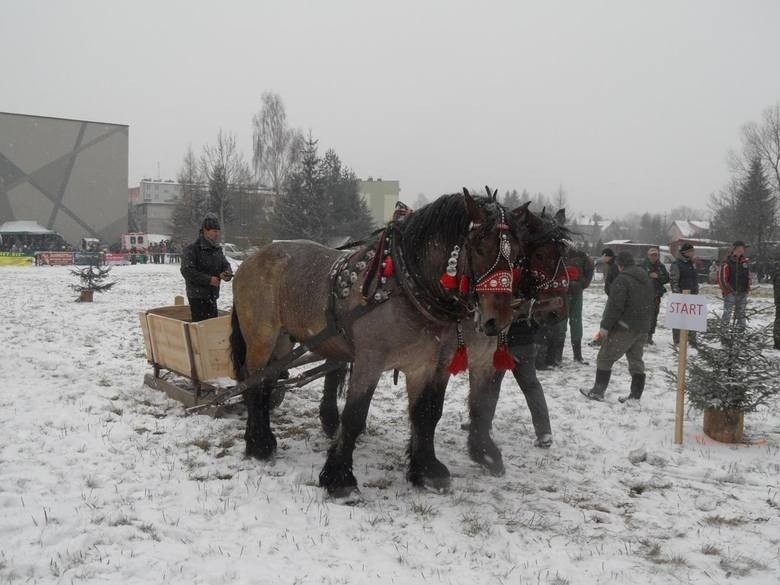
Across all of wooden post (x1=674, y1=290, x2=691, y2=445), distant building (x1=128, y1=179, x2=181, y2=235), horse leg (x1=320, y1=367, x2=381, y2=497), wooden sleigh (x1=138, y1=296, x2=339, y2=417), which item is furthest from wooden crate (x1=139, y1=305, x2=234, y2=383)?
distant building (x1=128, y1=179, x2=181, y2=235)

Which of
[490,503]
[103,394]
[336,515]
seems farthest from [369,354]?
[103,394]

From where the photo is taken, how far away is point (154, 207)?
268 ft

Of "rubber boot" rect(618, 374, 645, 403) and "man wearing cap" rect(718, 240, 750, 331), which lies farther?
"man wearing cap" rect(718, 240, 750, 331)

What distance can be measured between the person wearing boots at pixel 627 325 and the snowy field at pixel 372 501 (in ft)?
1.13

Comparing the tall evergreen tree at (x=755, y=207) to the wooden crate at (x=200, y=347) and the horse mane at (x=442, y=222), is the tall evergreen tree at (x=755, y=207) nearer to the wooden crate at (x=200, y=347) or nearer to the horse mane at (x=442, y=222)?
the wooden crate at (x=200, y=347)

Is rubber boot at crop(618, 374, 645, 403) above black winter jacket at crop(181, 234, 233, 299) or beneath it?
beneath

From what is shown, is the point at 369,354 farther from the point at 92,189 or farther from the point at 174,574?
the point at 92,189

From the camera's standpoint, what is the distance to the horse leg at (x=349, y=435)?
378 centimetres

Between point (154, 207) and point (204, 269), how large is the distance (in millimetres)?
82472

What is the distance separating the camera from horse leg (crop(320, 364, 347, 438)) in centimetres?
526

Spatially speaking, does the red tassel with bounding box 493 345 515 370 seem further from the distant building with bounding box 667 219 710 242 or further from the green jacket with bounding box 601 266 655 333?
the distant building with bounding box 667 219 710 242

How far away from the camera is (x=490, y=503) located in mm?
3852

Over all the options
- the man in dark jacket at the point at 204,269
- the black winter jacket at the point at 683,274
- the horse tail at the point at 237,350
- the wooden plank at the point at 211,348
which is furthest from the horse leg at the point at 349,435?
the black winter jacket at the point at 683,274

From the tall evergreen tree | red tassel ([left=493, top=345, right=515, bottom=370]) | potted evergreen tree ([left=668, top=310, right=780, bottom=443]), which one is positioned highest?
the tall evergreen tree
